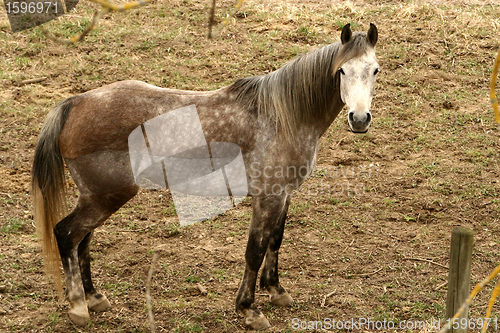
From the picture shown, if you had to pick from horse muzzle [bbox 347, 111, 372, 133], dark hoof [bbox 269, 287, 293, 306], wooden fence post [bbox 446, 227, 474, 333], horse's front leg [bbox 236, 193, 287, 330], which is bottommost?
dark hoof [bbox 269, 287, 293, 306]

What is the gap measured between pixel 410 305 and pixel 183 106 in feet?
7.84

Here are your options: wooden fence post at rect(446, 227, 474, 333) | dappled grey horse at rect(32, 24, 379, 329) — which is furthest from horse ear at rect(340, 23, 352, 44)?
wooden fence post at rect(446, 227, 474, 333)

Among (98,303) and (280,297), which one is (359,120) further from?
(98,303)

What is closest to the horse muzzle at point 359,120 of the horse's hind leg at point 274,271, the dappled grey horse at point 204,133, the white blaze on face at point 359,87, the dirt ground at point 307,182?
the white blaze on face at point 359,87

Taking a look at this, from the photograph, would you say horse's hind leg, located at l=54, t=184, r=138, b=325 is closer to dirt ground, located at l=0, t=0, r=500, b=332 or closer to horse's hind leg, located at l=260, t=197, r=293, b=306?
dirt ground, located at l=0, t=0, r=500, b=332

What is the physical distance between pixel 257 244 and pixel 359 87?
139 centimetres

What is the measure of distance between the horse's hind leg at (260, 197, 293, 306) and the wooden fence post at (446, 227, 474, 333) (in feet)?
4.88

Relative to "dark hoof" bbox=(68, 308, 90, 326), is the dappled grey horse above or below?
above

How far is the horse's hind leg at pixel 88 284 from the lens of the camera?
12.9 ft

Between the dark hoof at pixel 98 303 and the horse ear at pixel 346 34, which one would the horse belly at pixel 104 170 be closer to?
the dark hoof at pixel 98 303

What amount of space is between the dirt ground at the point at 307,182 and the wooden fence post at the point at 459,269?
86cm

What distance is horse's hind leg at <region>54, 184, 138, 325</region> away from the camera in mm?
3658

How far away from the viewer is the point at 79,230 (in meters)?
3.65

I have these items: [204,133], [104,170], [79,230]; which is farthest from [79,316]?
[204,133]
